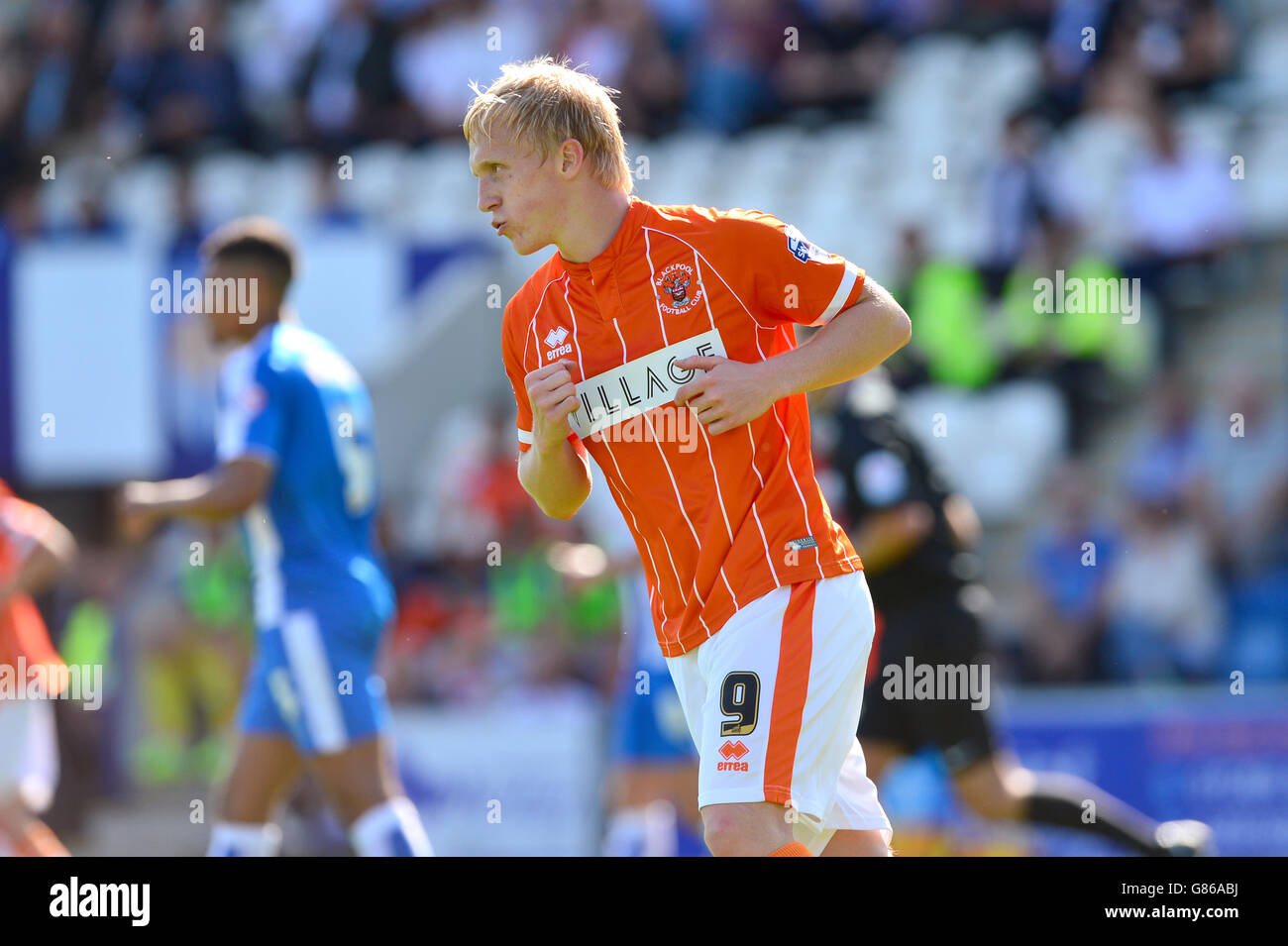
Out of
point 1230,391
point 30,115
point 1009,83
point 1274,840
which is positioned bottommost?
point 1274,840

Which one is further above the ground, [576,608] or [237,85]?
[237,85]

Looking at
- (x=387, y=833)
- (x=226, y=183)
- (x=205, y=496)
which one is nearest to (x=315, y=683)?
(x=387, y=833)

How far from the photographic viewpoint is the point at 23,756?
6.59m

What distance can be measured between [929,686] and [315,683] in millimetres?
2532

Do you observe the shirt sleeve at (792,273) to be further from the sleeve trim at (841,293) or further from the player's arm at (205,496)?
the player's arm at (205,496)

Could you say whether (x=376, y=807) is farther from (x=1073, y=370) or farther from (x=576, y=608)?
(x=1073, y=370)

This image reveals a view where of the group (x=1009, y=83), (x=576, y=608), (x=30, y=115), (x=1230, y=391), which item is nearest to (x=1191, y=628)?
(x=1230, y=391)

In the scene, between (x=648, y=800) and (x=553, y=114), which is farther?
(x=648, y=800)

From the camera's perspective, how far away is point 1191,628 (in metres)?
10.4

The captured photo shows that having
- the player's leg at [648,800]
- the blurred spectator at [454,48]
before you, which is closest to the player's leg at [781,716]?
the player's leg at [648,800]

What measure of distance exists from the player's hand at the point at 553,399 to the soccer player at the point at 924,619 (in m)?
2.95

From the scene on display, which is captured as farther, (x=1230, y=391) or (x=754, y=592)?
(x=1230, y=391)

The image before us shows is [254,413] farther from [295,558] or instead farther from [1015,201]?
[1015,201]

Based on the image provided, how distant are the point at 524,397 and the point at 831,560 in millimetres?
907
